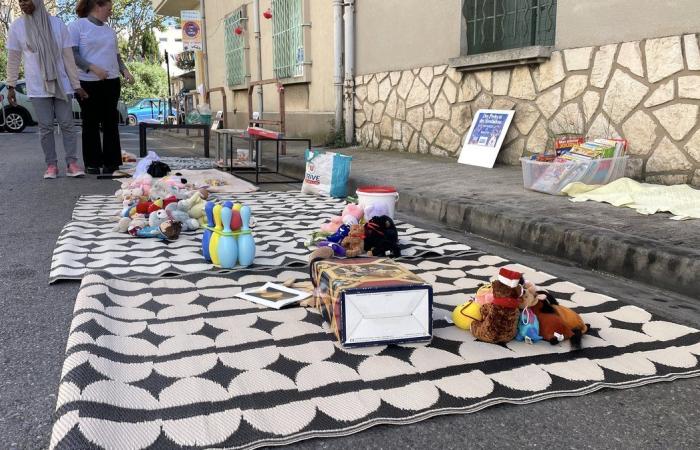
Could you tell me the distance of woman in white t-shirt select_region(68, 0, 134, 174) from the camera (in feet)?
19.7

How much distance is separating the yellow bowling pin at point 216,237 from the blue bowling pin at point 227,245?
22 millimetres

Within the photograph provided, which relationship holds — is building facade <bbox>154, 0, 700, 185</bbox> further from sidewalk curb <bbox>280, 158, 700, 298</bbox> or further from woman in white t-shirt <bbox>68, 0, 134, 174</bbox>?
woman in white t-shirt <bbox>68, 0, 134, 174</bbox>

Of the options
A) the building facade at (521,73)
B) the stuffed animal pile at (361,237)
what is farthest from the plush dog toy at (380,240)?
the building facade at (521,73)

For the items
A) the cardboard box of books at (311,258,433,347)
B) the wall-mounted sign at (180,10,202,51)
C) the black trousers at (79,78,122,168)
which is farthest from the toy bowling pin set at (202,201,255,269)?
the wall-mounted sign at (180,10,202,51)

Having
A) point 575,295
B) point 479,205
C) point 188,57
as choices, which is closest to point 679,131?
point 479,205

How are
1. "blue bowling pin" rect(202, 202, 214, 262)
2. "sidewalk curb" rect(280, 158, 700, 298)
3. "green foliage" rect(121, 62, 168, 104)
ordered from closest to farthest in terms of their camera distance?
"sidewalk curb" rect(280, 158, 700, 298) < "blue bowling pin" rect(202, 202, 214, 262) < "green foliage" rect(121, 62, 168, 104)

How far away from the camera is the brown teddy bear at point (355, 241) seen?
3.08 m

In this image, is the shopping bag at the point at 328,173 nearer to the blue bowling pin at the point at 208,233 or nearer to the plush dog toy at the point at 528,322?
the blue bowling pin at the point at 208,233

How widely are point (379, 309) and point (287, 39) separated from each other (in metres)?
9.68

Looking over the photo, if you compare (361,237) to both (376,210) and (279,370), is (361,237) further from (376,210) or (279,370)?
(279,370)

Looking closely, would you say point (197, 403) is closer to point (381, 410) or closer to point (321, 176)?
point (381, 410)

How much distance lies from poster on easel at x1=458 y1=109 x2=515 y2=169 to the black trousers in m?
3.90

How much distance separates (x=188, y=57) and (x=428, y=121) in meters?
20.4

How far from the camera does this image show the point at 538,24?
5625mm
